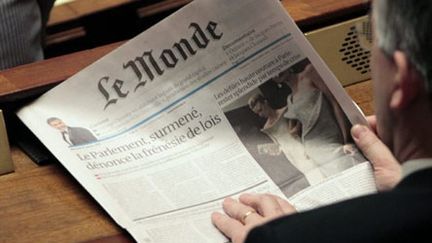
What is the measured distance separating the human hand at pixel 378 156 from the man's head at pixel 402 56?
186mm

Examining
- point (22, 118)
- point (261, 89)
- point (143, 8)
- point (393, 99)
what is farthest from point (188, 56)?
point (143, 8)

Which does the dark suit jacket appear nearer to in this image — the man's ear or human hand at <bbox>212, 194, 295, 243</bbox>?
the man's ear

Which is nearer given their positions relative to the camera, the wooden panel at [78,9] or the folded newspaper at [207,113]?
the folded newspaper at [207,113]

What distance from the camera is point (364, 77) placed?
125 centimetres

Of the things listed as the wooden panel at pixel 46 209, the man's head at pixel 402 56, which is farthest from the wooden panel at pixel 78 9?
the man's head at pixel 402 56

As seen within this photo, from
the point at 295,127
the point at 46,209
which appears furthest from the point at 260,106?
the point at 46,209

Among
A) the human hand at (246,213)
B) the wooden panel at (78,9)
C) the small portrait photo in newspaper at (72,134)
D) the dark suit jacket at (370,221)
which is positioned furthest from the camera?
the wooden panel at (78,9)

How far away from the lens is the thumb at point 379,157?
102cm

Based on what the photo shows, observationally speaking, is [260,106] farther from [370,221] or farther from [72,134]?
[370,221]

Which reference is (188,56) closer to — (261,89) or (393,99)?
(261,89)

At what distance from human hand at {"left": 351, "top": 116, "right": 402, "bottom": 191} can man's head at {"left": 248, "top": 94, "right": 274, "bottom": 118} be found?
0.11 m

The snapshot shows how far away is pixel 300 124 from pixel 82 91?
0.88ft

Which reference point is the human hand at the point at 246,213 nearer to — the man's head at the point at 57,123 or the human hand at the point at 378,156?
the human hand at the point at 378,156

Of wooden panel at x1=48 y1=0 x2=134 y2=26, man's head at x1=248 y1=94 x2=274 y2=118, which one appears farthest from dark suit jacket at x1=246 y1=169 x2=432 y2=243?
wooden panel at x1=48 y1=0 x2=134 y2=26
